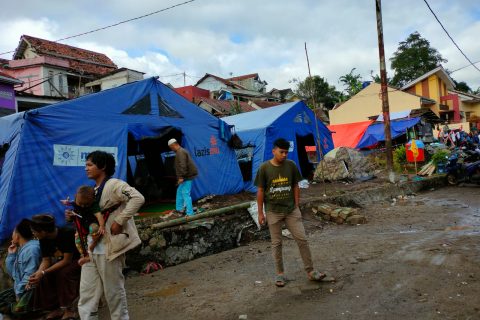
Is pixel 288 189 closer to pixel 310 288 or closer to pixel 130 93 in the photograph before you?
pixel 310 288

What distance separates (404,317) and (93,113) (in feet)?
21.5

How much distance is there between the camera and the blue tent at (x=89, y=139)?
21.0ft

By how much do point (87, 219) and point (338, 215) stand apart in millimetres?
5915

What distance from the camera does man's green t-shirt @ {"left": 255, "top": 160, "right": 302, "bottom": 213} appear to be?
4.38 meters

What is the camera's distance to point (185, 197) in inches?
297

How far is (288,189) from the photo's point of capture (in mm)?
4383

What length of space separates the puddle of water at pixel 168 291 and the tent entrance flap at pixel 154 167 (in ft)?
15.6

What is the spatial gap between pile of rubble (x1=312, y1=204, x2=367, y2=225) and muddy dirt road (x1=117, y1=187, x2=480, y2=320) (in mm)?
633

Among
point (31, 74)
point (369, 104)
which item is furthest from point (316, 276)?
point (31, 74)

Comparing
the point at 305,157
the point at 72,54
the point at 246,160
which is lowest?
the point at 305,157

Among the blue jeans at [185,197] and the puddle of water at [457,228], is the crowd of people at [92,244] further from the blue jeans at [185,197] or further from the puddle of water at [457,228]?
the puddle of water at [457,228]

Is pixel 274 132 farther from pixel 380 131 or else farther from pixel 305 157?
pixel 380 131

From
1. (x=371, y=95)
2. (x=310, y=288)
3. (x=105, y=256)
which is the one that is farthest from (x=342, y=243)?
(x=371, y=95)

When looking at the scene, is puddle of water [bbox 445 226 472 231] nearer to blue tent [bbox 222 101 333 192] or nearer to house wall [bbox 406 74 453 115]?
blue tent [bbox 222 101 333 192]
